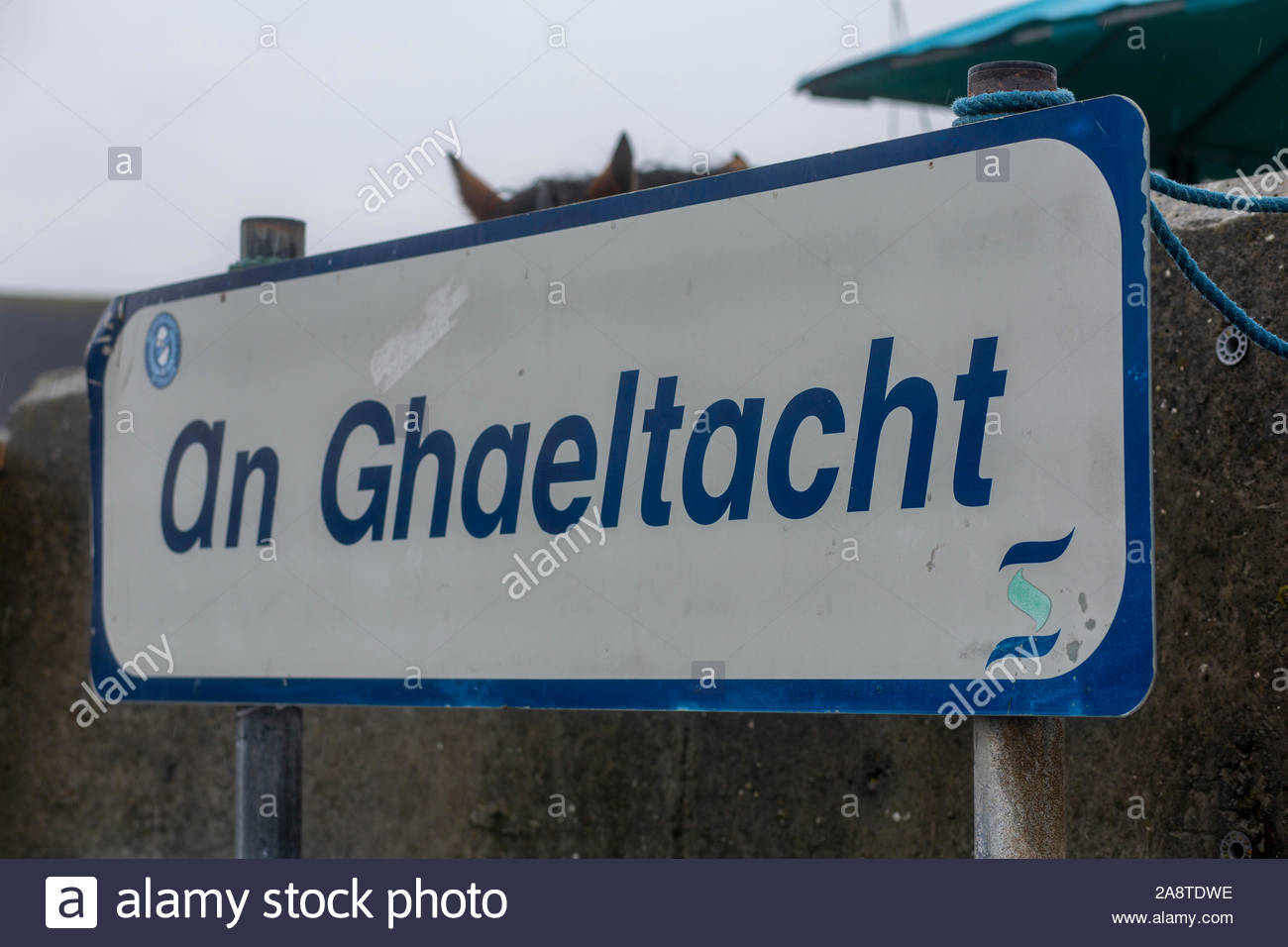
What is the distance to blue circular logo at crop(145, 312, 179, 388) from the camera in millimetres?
2338

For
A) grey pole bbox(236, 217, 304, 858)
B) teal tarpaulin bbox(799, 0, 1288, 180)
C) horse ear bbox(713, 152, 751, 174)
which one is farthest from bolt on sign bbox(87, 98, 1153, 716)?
teal tarpaulin bbox(799, 0, 1288, 180)

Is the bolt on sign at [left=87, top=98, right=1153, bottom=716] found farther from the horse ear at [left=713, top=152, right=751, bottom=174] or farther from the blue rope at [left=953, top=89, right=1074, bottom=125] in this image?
the horse ear at [left=713, top=152, right=751, bottom=174]

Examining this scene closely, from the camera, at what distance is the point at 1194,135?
4.99 m

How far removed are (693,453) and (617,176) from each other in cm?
135

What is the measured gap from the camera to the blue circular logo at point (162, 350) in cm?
234

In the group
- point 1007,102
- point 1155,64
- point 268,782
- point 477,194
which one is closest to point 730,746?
point 268,782

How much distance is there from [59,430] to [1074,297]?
3.18 meters

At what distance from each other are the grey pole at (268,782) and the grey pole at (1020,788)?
1254 mm

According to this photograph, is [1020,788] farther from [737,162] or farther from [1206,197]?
[737,162]

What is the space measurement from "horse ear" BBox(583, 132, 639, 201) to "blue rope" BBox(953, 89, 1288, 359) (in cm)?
138

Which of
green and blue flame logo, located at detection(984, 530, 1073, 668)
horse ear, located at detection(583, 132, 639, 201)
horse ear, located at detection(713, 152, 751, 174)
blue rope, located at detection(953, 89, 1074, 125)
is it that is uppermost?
horse ear, located at detection(713, 152, 751, 174)

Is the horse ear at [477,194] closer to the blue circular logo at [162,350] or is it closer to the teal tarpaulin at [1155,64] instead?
the blue circular logo at [162,350]
